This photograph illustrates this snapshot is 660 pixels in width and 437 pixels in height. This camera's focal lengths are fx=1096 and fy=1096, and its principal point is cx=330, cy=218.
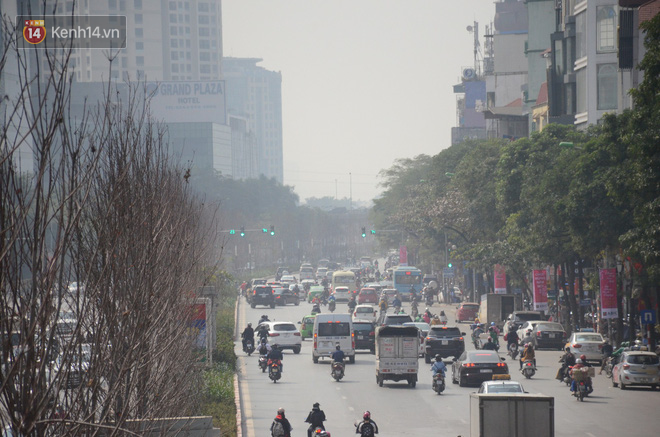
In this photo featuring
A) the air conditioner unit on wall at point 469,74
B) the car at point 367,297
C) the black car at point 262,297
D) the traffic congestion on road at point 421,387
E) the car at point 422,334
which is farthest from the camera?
the air conditioner unit on wall at point 469,74

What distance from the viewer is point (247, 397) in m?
34.3

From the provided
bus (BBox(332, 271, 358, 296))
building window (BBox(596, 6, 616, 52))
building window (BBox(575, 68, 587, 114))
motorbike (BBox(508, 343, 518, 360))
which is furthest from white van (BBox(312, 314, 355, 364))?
bus (BBox(332, 271, 358, 296))

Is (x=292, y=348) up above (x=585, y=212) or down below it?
below

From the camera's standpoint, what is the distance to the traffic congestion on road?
27609 millimetres

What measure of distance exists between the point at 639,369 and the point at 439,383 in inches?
260

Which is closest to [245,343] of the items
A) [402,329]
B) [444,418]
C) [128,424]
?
[402,329]

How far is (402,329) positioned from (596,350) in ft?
32.4

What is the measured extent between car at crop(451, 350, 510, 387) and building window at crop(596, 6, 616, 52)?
113ft

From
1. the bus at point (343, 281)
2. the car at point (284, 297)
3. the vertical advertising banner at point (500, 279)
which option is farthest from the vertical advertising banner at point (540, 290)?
the bus at point (343, 281)

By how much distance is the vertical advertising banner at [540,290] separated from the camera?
184ft

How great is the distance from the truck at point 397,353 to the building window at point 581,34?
118ft

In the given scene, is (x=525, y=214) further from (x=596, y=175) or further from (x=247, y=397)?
(x=247, y=397)

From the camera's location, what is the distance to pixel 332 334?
44.6m

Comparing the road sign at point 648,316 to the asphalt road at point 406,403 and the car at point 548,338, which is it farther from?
the car at point 548,338
